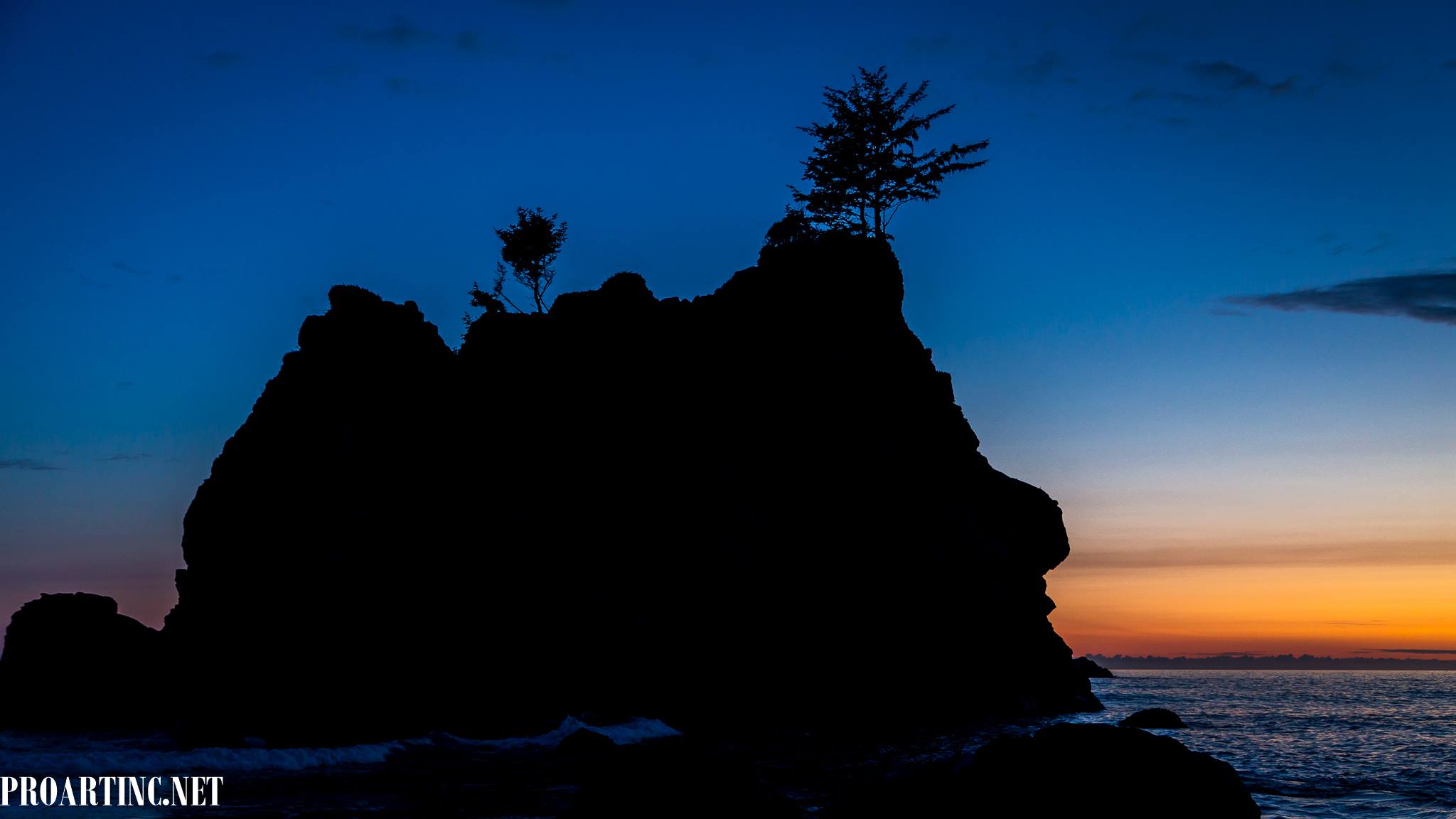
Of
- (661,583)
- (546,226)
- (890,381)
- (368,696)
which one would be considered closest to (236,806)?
(368,696)

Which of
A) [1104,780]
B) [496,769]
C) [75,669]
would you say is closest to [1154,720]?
[496,769]

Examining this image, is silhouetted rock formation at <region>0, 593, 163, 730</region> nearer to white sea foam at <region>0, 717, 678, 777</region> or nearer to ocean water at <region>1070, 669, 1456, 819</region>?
white sea foam at <region>0, 717, 678, 777</region>

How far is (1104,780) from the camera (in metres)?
17.1

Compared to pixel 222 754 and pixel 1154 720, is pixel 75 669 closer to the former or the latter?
pixel 222 754

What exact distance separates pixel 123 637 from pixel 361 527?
3146 cm

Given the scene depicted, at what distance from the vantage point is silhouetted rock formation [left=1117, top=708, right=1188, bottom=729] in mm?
52719

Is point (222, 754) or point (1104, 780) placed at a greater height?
point (1104, 780)

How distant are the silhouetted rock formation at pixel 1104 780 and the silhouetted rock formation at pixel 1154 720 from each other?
37.0 m

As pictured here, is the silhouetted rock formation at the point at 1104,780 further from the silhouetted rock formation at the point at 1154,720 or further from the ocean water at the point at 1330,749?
the silhouetted rock formation at the point at 1154,720

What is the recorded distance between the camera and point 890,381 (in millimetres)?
57938

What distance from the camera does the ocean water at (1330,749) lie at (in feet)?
100

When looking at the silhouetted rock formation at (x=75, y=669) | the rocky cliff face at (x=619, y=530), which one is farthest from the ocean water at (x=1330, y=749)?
the silhouetted rock formation at (x=75, y=669)

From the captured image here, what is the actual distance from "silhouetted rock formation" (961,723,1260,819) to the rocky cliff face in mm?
33039

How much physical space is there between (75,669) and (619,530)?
38654 millimetres
